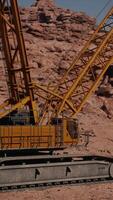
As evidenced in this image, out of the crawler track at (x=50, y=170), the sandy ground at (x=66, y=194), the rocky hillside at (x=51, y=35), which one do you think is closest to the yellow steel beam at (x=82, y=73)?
the crawler track at (x=50, y=170)

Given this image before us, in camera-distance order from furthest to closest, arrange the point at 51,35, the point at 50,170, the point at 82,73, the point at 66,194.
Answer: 1. the point at 51,35
2. the point at 82,73
3. the point at 50,170
4. the point at 66,194

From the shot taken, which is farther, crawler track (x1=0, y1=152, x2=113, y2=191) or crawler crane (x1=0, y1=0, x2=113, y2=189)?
crawler crane (x1=0, y1=0, x2=113, y2=189)

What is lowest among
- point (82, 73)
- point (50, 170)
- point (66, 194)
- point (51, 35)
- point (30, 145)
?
point (66, 194)

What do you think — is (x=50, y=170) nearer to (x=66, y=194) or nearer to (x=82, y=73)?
(x=66, y=194)

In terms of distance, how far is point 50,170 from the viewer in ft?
45.4

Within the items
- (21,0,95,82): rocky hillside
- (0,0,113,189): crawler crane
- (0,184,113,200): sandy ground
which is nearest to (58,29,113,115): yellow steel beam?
(0,0,113,189): crawler crane

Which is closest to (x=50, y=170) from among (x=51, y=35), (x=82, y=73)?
(x=82, y=73)

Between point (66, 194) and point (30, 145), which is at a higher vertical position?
point (30, 145)

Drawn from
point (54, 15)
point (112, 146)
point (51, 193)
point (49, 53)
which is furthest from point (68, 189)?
point (54, 15)

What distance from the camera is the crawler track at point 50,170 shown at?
13109 mm

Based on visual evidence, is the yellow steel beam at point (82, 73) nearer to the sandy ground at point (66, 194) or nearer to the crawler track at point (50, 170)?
→ the crawler track at point (50, 170)

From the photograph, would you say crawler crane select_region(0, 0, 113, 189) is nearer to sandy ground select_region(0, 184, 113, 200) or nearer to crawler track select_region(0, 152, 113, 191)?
crawler track select_region(0, 152, 113, 191)

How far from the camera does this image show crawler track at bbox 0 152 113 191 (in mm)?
13109

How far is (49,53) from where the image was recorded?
38750 mm
